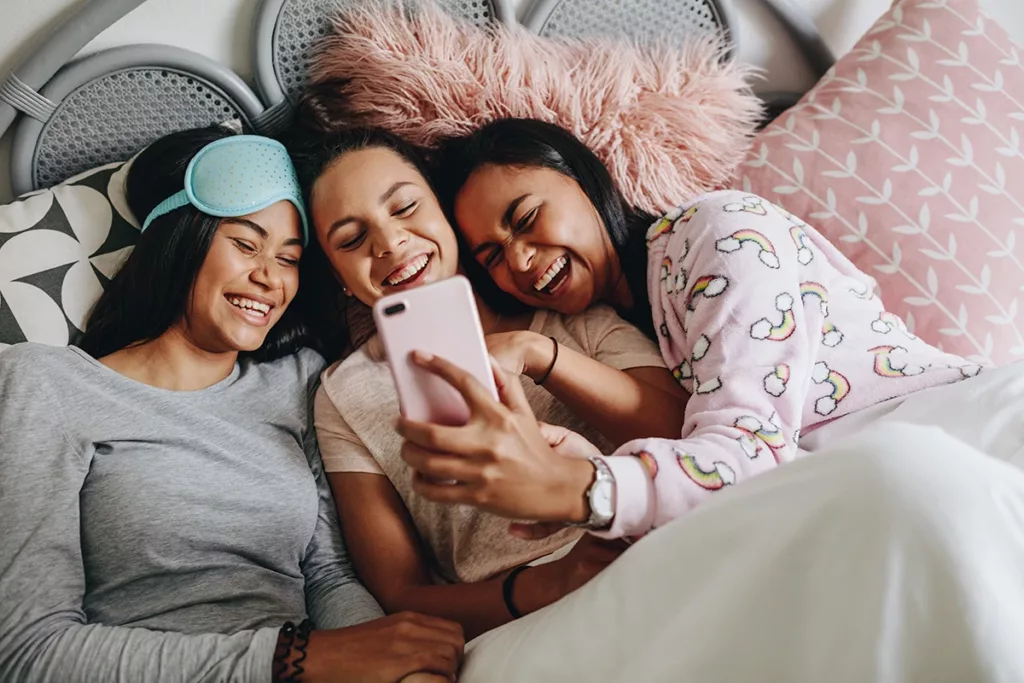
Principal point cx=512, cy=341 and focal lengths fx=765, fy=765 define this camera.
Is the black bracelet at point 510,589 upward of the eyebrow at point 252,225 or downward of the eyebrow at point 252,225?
downward

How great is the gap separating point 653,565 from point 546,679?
0.52ft

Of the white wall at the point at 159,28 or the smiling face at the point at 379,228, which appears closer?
the smiling face at the point at 379,228

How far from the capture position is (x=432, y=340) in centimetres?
76

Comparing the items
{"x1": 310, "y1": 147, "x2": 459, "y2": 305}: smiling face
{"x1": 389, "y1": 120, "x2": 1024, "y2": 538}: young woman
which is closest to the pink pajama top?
{"x1": 389, "y1": 120, "x2": 1024, "y2": 538}: young woman

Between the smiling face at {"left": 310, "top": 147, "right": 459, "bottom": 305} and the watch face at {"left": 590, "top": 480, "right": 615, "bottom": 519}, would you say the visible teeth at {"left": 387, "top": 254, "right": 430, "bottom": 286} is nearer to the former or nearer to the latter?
the smiling face at {"left": 310, "top": 147, "right": 459, "bottom": 305}

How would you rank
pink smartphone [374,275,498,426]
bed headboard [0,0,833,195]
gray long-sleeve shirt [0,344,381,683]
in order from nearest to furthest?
pink smartphone [374,275,498,426]
gray long-sleeve shirt [0,344,381,683]
bed headboard [0,0,833,195]

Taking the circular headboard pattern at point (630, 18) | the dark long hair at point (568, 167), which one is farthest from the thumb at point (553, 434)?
the circular headboard pattern at point (630, 18)

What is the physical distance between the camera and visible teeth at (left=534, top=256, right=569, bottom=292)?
1155 mm

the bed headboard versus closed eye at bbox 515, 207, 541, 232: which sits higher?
closed eye at bbox 515, 207, 541, 232

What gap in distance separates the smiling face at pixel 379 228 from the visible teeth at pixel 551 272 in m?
0.14

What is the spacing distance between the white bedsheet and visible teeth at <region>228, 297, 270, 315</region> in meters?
0.68

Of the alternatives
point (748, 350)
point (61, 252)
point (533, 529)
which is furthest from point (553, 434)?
point (61, 252)

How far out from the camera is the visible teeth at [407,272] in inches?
44.9

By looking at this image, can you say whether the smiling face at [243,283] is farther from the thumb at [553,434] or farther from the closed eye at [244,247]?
the thumb at [553,434]
